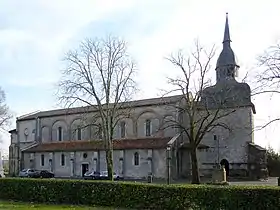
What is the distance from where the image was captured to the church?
52156mm

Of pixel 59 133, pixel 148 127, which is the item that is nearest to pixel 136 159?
pixel 148 127

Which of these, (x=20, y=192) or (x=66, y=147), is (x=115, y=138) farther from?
(x=20, y=192)

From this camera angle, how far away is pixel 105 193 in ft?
71.5

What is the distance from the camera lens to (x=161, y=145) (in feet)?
171

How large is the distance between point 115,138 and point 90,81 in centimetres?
2096

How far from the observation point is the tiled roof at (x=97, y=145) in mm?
53594

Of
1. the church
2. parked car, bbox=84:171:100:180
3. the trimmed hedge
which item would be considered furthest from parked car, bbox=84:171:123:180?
the trimmed hedge

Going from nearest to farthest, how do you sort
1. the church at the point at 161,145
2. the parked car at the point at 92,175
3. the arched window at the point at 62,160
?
1. the parked car at the point at 92,175
2. the church at the point at 161,145
3. the arched window at the point at 62,160

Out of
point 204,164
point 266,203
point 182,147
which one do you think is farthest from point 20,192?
point 204,164

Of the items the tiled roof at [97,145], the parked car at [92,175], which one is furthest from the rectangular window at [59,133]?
the parked car at [92,175]

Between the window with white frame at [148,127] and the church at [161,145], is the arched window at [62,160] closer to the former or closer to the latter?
the church at [161,145]

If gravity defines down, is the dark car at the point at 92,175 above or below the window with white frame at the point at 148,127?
below

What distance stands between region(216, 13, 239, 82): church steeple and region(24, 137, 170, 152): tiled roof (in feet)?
38.2

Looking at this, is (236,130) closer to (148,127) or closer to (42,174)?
(148,127)
